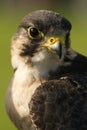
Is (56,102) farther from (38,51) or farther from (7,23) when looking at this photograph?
(7,23)

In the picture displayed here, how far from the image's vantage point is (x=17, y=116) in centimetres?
982

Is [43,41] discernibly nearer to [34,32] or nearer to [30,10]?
[34,32]

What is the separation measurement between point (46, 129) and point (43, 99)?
1.13 ft

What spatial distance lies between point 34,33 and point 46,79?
0.58 m

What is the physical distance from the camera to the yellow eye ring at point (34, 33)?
991 cm

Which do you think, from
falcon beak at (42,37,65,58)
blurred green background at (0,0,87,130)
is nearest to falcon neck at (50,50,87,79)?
falcon beak at (42,37,65,58)

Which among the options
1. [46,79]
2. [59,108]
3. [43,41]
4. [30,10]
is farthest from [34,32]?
[30,10]

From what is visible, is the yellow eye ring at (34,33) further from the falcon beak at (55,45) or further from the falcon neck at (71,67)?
the falcon neck at (71,67)

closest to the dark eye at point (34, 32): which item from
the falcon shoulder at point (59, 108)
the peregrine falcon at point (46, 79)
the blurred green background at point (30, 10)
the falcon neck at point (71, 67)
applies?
the peregrine falcon at point (46, 79)

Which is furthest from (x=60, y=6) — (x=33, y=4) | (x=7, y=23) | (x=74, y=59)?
(x=74, y=59)

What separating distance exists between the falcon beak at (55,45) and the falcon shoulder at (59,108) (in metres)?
0.41

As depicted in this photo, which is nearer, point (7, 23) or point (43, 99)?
point (43, 99)

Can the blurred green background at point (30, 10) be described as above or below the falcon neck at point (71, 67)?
below

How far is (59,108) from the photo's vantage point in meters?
9.45
